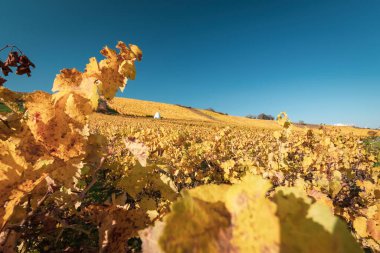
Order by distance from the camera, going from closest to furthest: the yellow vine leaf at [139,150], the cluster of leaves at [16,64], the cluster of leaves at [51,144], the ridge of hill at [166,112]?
the cluster of leaves at [51,144], the yellow vine leaf at [139,150], the cluster of leaves at [16,64], the ridge of hill at [166,112]

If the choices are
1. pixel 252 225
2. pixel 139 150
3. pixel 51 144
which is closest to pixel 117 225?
pixel 139 150

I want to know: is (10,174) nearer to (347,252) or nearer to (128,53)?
(128,53)

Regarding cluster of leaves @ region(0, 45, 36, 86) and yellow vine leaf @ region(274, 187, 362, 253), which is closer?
yellow vine leaf @ region(274, 187, 362, 253)

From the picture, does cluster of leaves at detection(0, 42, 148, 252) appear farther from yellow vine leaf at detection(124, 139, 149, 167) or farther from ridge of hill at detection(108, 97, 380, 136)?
ridge of hill at detection(108, 97, 380, 136)

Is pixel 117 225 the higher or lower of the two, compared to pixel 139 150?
lower

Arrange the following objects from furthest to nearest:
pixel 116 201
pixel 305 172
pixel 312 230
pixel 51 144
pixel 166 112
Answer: pixel 166 112, pixel 305 172, pixel 116 201, pixel 51 144, pixel 312 230

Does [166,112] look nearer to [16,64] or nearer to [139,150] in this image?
[16,64]

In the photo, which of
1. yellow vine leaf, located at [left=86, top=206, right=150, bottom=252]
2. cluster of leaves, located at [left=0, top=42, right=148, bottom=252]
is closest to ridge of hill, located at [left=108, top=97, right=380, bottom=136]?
cluster of leaves, located at [left=0, top=42, right=148, bottom=252]

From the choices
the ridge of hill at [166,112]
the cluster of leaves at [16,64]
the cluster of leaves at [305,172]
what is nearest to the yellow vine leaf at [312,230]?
the cluster of leaves at [305,172]

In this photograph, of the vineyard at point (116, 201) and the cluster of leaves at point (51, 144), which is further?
the cluster of leaves at point (51, 144)

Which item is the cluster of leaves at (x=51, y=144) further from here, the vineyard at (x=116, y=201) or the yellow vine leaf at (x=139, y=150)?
the yellow vine leaf at (x=139, y=150)

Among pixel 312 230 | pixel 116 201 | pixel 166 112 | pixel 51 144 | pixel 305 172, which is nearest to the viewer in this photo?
pixel 312 230

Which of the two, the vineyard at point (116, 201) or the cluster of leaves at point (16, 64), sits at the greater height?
the cluster of leaves at point (16, 64)

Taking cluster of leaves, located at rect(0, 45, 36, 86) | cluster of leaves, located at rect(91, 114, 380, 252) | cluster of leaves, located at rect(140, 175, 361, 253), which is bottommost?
cluster of leaves, located at rect(91, 114, 380, 252)
